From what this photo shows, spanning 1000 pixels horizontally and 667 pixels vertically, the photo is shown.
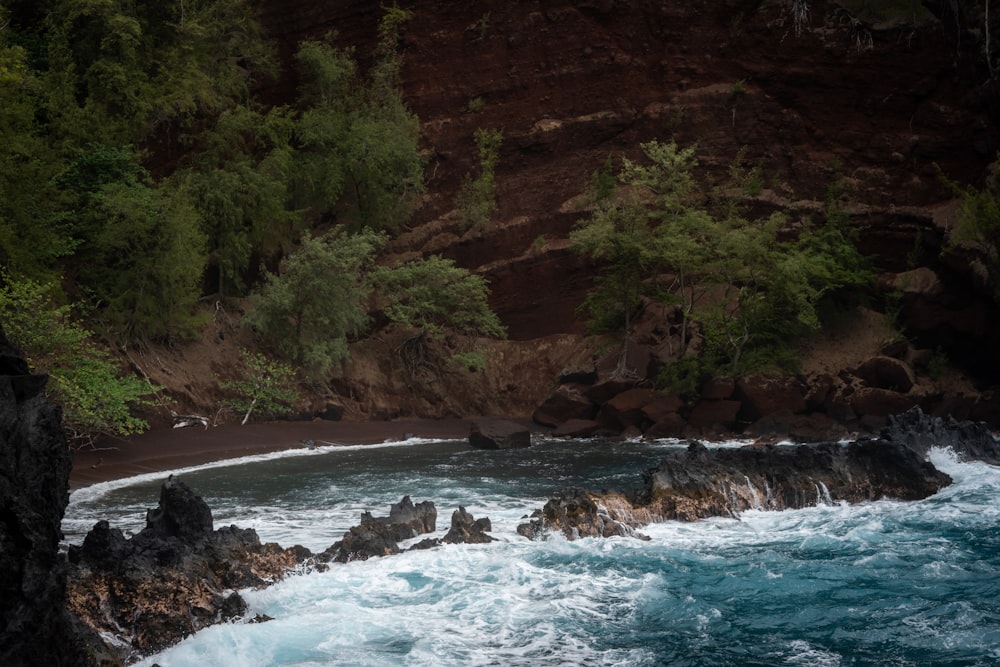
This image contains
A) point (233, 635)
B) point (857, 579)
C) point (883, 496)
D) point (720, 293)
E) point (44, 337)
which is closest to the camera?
point (233, 635)

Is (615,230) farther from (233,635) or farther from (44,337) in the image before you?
(233,635)

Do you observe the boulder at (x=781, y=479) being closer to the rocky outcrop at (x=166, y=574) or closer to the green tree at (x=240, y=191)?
the rocky outcrop at (x=166, y=574)

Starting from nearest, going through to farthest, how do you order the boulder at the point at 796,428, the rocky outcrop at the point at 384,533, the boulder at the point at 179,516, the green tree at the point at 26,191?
the boulder at the point at 179,516, the rocky outcrop at the point at 384,533, the green tree at the point at 26,191, the boulder at the point at 796,428

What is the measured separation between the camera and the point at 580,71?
127 feet

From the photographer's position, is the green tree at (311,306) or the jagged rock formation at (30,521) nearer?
the jagged rock formation at (30,521)

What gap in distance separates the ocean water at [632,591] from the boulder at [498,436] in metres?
8.25

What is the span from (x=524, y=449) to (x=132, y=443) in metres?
10.5

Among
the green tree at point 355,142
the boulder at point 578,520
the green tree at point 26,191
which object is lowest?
the boulder at point 578,520

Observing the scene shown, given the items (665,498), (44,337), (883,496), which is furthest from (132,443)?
(883,496)

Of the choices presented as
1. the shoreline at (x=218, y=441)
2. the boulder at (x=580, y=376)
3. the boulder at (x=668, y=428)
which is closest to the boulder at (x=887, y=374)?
the boulder at (x=668, y=428)

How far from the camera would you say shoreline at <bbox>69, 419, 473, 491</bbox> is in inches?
750

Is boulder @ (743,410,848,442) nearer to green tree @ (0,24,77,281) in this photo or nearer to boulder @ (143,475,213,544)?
boulder @ (143,475,213,544)

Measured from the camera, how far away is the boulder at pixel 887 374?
91.1 ft

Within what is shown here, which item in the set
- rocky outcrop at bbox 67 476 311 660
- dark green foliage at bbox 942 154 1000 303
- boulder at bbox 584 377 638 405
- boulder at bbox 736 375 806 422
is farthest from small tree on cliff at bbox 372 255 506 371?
rocky outcrop at bbox 67 476 311 660
